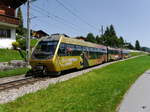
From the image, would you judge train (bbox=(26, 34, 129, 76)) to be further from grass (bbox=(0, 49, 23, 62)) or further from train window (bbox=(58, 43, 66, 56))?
grass (bbox=(0, 49, 23, 62))

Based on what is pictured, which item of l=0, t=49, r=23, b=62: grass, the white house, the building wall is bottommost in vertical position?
l=0, t=49, r=23, b=62: grass

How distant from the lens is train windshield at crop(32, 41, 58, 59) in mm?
15420

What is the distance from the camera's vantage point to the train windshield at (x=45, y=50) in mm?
15420

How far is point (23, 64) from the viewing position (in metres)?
21.0

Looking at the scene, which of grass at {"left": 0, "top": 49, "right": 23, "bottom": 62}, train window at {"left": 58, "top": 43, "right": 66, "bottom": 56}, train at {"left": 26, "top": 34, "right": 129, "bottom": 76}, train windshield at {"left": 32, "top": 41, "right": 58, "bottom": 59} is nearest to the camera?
train at {"left": 26, "top": 34, "right": 129, "bottom": 76}

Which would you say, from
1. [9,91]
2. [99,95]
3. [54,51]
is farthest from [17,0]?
[99,95]

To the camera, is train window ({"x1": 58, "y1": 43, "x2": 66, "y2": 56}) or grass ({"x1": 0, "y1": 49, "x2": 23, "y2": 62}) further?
grass ({"x1": 0, "y1": 49, "x2": 23, "y2": 62})

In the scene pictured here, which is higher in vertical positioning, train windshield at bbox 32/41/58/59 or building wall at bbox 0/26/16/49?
building wall at bbox 0/26/16/49

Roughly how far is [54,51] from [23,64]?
6.83m

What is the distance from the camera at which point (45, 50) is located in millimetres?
15875

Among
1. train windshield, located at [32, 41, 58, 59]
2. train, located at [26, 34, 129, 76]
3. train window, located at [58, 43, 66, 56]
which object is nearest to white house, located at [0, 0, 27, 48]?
train, located at [26, 34, 129, 76]

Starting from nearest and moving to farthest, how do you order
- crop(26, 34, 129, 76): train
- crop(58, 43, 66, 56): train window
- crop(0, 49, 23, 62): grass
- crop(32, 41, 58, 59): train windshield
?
1. crop(26, 34, 129, 76): train
2. crop(32, 41, 58, 59): train windshield
3. crop(58, 43, 66, 56): train window
4. crop(0, 49, 23, 62): grass

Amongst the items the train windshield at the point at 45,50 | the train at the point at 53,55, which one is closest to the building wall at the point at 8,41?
the train at the point at 53,55

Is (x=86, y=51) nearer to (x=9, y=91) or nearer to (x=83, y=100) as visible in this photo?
(x=9, y=91)
